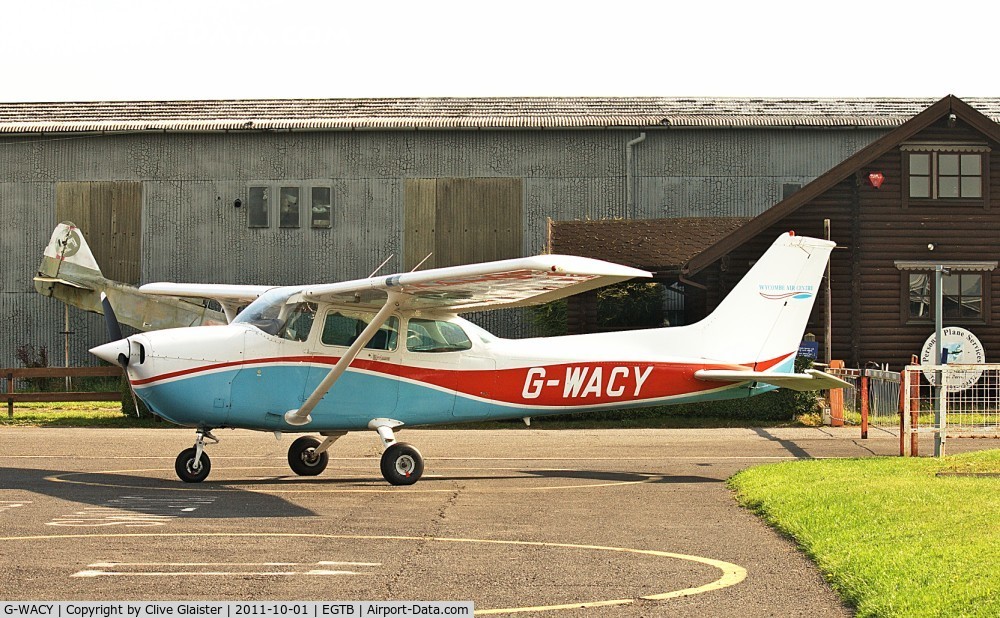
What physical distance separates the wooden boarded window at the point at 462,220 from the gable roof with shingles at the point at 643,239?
3834mm

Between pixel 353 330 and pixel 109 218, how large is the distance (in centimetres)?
2356

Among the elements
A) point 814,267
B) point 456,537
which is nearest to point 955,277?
point 814,267

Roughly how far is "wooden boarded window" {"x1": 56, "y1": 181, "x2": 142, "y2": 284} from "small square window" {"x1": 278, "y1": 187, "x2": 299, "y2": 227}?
423 centimetres

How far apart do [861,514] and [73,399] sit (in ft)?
64.3

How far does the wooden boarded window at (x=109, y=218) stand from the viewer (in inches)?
1366

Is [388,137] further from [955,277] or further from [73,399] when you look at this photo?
[955,277]

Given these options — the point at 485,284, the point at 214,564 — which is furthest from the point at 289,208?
the point at 214,564

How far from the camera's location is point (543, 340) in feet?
47.9

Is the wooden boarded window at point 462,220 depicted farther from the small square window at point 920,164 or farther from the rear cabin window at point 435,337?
the rear cabin window at point 435,337

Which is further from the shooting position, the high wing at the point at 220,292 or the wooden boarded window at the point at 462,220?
the wooden boarded window at the point at 462,220

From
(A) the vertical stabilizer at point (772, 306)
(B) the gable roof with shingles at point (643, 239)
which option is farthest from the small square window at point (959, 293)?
(A) the vertical stabilizer at point (772, 306)

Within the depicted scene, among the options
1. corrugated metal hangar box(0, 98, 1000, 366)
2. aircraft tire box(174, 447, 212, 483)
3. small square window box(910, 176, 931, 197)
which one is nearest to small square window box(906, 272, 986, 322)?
small square window box(910, 176, 931, 197)

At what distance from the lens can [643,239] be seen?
2953 cm

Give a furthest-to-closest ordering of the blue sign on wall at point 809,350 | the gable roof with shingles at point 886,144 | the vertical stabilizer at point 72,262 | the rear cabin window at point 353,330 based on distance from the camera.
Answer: the vertical stabilizer at point 72,262 → the gable roof with shingles at point 886,144 → the blue sign on wall at point 809,350 → the rear cabin window at point 353,330
